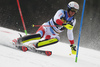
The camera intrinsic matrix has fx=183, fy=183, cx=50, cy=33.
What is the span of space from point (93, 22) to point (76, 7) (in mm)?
8083

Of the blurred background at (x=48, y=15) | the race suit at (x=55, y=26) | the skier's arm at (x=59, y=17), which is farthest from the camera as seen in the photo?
the blurred background at (x=48, y=15)

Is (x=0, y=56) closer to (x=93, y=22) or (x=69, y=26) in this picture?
(x=69, y=26)

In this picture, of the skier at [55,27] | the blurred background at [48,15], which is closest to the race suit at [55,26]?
the skier at [55,27]

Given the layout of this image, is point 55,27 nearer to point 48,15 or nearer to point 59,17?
point 59,17

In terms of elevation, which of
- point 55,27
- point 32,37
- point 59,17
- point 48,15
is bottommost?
point 48,15

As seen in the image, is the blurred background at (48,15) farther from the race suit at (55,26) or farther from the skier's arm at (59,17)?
the skier's arm at (59,17)

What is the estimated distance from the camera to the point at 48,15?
11289 millimetres

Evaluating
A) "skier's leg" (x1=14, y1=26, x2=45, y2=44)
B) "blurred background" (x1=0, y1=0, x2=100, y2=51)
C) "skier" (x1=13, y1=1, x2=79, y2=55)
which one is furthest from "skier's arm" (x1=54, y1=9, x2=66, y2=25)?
"blurred background" (x1=0, y1=0, x2=100, y2=51)

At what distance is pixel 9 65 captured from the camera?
99.0 inches

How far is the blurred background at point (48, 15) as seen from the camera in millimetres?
10828

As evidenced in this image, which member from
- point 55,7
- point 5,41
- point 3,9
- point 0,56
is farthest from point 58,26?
point 3,9

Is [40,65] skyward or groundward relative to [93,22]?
skyward

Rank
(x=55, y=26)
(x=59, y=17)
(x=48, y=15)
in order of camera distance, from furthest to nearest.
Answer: (x=48, y=15), (x=55, y=26), (x=59, y=17)

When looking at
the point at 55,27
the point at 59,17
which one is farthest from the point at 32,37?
the point at 59,17
